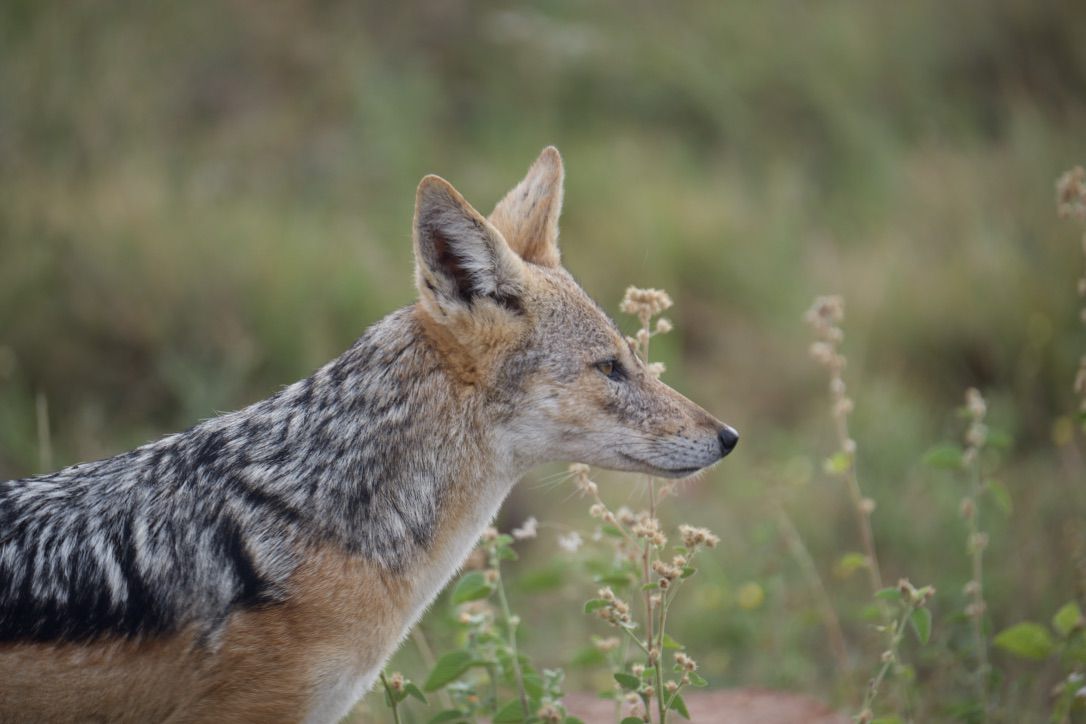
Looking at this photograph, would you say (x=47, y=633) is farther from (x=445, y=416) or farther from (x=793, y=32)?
(x=793, y=32)

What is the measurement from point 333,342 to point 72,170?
303 centimetres

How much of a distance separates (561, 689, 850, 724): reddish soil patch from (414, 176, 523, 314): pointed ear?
2.07 metres

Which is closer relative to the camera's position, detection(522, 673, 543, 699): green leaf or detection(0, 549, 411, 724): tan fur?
detection(0, 549, 411, 724): tan fur

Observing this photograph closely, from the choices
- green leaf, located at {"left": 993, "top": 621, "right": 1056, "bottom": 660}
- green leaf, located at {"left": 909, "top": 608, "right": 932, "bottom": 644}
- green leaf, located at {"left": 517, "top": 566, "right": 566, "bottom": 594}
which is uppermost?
green leaf, located at {"left": 517, "top": 566, "right": 566, "bottom": 594}

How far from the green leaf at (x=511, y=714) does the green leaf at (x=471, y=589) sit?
41 cm

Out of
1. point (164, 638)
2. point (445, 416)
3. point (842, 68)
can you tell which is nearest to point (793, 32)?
point (842, 68)

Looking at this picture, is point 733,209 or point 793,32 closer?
point 733,209

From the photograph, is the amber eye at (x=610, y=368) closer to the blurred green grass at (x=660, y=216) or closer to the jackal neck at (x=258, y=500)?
→ the jackal neck at (x=258, y=500)

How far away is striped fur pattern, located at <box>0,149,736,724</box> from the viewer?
140 inches

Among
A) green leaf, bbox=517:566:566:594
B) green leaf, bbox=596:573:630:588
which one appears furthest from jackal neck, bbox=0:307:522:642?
green leaf, bbox=517:566:566:594

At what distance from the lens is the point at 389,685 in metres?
3.86

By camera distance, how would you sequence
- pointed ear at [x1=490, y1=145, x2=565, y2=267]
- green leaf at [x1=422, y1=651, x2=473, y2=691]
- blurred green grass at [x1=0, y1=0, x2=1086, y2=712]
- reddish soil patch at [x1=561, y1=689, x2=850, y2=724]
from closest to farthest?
green leaf at [x1=422, y1=651, x2=473, y2=691]
pointed ear at [x1=490, y1=145, x2=565, y2=267]
reddish soil patch at [x1=561, y1=689, x2=850, y2=724]
blurred green grass at [x1=0, y1=0, x2=1086, y2=712]

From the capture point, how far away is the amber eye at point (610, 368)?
4.20 m

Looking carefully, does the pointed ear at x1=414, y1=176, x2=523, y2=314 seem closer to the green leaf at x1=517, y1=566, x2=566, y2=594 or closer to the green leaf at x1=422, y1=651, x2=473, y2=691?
the green leaf at x1=422, y1=651, x2=473, y2=691
